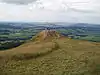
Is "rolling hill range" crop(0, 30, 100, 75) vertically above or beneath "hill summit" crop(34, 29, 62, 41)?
beneath

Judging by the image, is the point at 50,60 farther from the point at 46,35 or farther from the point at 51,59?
the point at 46,35

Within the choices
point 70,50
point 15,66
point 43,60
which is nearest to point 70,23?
point 70,50

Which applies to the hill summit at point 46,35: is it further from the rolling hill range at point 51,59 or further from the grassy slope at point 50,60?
the grassy slope at point 50,60

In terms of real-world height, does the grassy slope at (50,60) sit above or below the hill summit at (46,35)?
below

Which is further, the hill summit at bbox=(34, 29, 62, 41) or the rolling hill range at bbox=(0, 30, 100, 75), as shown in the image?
the hill summit at bbox=(34, 29, 62, 41)

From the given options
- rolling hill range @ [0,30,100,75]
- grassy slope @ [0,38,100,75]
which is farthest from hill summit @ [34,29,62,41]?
grassy slope @ [0,38,100,75]

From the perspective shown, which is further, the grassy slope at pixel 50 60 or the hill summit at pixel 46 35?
the hill summit at pixel 46 35

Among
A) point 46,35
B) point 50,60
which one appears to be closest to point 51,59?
point 50,60

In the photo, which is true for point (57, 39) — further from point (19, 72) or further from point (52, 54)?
point (19, 72)

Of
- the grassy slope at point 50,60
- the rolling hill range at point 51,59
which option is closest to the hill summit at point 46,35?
the rolling hill range at point 51,59

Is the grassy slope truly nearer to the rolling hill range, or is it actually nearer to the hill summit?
the rolling hill range
